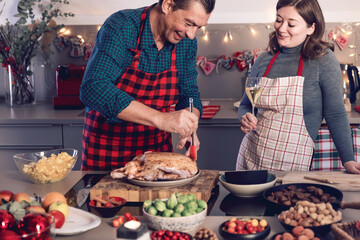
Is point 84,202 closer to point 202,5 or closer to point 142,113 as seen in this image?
point 142,113

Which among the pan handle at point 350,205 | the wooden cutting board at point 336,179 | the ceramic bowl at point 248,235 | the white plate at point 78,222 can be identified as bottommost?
the white plate at point 78,222

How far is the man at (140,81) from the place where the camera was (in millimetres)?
1729

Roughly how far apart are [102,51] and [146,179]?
54 cm

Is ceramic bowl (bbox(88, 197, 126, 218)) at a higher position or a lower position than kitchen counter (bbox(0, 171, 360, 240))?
higher

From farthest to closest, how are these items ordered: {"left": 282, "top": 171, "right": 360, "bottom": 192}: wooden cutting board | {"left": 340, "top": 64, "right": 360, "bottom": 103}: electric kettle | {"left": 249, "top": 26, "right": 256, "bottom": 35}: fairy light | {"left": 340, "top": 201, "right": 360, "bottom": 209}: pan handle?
{"left": 249, "top": 26, "right": 256, "bottom": 35}: fairy light < {"left": 340, "top": 64, "right": 360, "bottom": 103}: electric kettle < {"left": 282, "top": 171, "right": 360, "bottom": 192}: wooden cutting board < {"left": 340, "top": 201, "right": 360, "bottom": 209}: pan handle

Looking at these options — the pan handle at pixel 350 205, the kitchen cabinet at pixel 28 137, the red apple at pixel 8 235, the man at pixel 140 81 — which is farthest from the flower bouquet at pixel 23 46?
the pan handle at pixel 350 205

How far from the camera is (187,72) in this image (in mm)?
2188

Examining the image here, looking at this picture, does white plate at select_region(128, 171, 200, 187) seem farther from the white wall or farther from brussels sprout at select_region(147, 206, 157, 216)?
the white wall

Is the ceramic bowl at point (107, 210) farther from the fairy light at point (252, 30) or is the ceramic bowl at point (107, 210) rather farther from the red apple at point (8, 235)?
the fairy light at point (252, 30)

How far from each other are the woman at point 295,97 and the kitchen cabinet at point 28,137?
4.47ft

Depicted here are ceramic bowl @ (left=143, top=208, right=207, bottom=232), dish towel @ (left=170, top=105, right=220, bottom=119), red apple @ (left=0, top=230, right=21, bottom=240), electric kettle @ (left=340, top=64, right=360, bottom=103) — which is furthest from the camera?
electric kettle @ (left=340, top=64, right=360, bottom=103)

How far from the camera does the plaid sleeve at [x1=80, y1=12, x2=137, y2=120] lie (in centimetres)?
173

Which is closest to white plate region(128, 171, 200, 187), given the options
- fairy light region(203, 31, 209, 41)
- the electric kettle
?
the electric kettle

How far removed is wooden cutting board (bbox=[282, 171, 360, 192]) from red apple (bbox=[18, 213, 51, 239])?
3.04 feet
